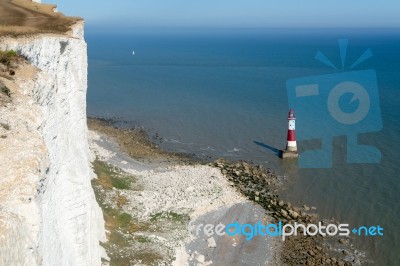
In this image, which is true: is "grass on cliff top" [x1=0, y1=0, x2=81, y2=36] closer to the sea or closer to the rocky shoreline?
the rocky shoreline

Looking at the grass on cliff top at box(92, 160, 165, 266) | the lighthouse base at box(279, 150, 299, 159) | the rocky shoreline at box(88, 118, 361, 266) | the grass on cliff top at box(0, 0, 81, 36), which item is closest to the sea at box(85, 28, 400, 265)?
the lighthouse base at box(279, 150, 299, 159)

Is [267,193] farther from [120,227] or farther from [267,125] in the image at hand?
[267,125]

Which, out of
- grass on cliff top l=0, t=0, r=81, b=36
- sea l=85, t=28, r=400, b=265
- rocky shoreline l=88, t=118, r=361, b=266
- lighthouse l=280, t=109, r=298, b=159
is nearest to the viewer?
grass on cliff top l=0, t=0, r=81, b=36

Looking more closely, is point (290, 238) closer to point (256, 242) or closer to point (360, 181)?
point (256, 242)

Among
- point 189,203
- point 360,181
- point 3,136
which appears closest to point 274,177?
point 360,181

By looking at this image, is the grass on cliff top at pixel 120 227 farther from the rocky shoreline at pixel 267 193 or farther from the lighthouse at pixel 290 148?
the lighthouse at pixel 290 148

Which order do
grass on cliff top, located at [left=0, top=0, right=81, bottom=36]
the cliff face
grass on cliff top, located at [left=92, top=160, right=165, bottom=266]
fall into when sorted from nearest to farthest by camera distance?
Answer: the cliff face
grass on cliff top, located at [left=0, top=0, right=81, bottom=36]
grass on cliff top, located at [left=92, top=160, right=165, bottom=266]

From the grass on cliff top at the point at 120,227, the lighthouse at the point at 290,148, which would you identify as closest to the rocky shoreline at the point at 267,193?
the lighthouse at the point at 290,148

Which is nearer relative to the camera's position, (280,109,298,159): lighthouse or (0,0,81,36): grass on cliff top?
(0,0,81,36): grass on cliff top
